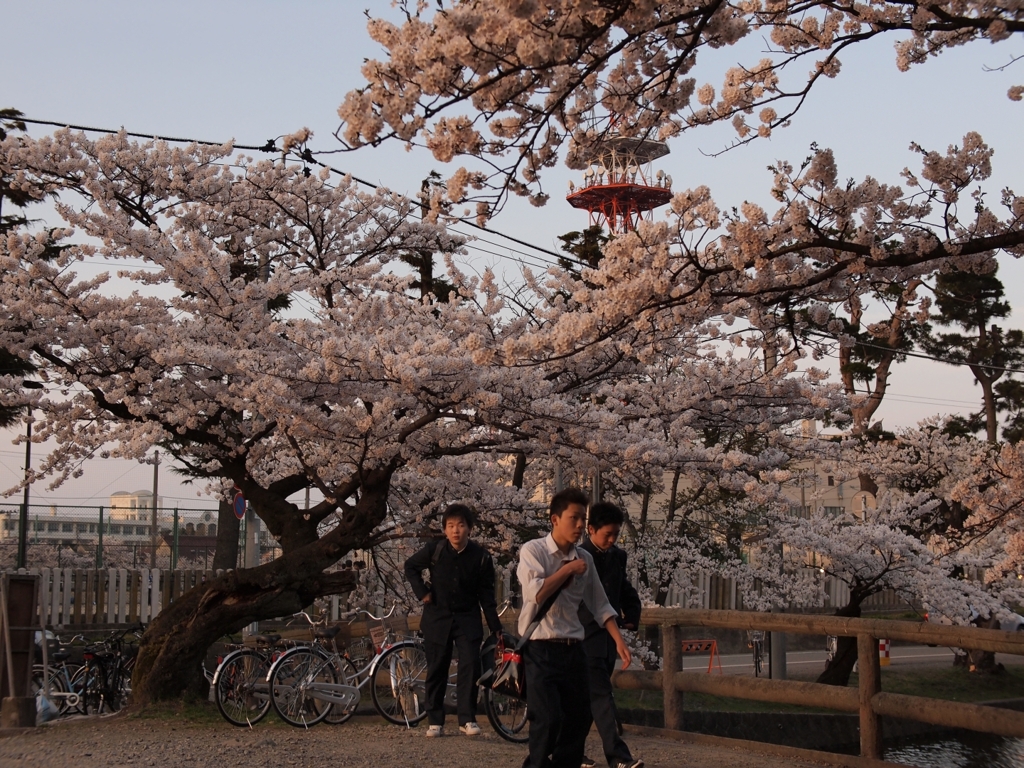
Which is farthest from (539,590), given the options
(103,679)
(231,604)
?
(103,679)

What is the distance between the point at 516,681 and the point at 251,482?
6790 mm

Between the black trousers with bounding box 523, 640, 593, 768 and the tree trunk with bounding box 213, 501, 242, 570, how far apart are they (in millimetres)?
15415

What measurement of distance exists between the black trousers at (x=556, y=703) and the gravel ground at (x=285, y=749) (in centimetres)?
174

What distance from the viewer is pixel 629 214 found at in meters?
40.6

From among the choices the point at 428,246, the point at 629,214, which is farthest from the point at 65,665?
the point at 629,214

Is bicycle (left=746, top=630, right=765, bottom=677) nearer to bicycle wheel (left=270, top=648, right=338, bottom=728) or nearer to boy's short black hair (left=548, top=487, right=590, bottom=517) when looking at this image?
bicycle wheel (left=270, top=648, right=338, bottom=728)

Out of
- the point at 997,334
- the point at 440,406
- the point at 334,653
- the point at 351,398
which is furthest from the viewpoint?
the point at 997,334

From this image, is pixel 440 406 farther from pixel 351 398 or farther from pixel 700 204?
pixel 700 204

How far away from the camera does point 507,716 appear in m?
8.50

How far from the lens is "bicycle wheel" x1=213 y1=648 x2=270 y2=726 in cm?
909

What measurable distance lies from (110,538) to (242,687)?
35.8ft

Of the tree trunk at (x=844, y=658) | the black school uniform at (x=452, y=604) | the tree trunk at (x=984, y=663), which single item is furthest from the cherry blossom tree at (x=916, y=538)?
the black school uniform at (x=452, y=604)

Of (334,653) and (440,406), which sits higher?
(440,406)

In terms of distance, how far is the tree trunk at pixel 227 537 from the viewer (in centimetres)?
1995
